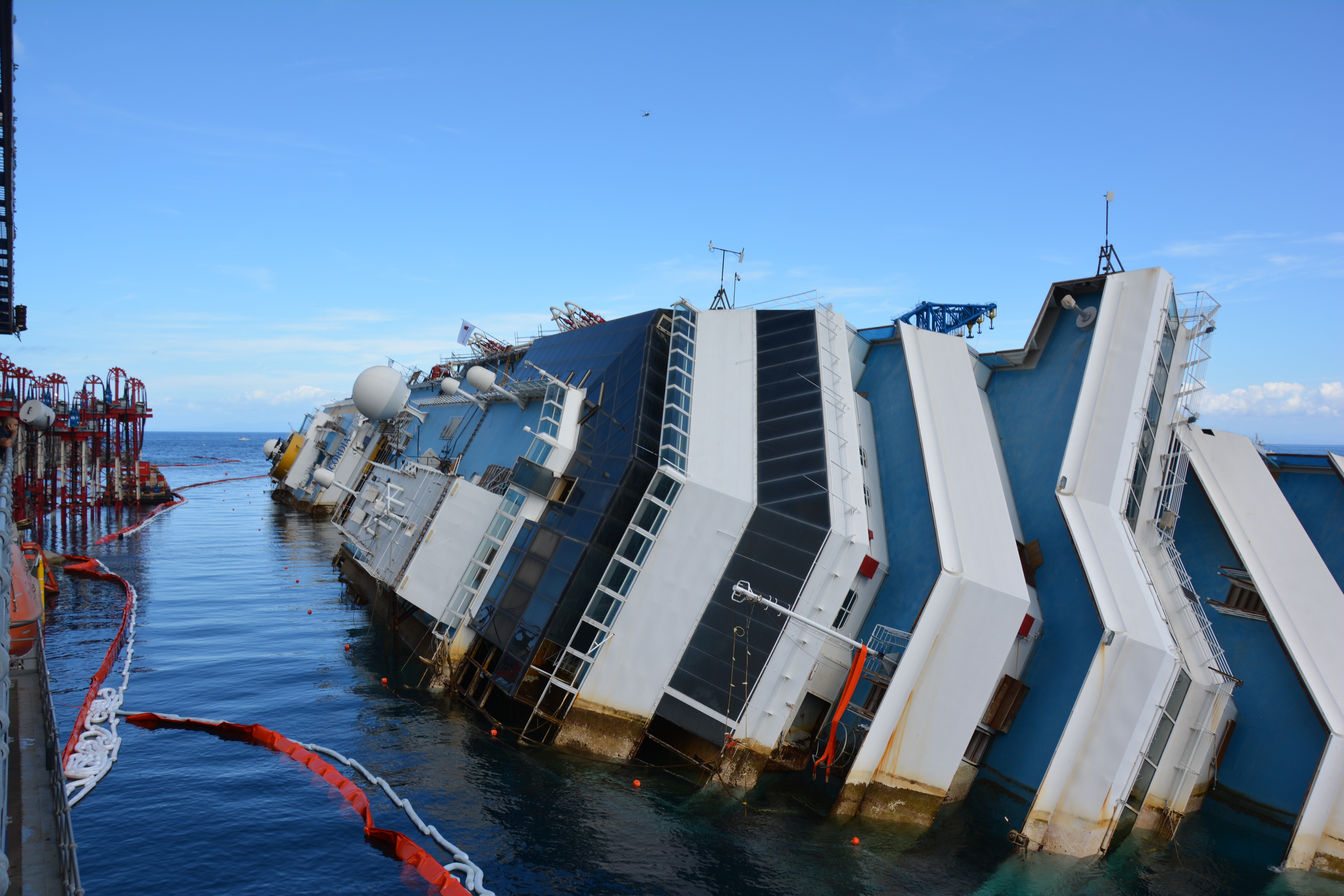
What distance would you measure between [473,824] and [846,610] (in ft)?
51.1

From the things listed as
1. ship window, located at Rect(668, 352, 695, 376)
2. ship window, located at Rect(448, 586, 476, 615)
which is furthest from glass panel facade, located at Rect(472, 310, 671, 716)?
ship window, located at Rect(668, 352, 695, 376)

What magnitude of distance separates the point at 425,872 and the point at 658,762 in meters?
10.2

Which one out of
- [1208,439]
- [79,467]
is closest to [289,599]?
[1208,439]

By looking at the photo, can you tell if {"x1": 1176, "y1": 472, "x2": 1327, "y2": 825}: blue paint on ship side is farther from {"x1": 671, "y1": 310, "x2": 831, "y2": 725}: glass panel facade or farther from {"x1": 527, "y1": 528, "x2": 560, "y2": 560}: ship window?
{"x1": 527, "y1": 528, "x2": 560, "y2": 560}: ship window

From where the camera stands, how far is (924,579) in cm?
2927

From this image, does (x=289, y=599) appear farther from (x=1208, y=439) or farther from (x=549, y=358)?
(x=1208, y=439)

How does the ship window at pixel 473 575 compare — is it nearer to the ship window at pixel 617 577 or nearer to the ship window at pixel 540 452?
the ship window at pixel 540 452

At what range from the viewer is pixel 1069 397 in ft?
110

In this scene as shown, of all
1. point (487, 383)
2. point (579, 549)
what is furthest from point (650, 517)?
point (487, 383)

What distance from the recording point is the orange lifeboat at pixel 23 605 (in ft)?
89.0

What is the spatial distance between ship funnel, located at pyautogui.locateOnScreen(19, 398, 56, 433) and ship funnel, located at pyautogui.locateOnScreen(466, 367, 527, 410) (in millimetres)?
37032

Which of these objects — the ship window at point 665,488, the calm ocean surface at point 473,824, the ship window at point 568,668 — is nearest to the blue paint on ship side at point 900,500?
the calm ocean surface at point 473,824

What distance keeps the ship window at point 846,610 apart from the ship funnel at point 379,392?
33.0m

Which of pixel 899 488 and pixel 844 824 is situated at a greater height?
pixel 899 488
